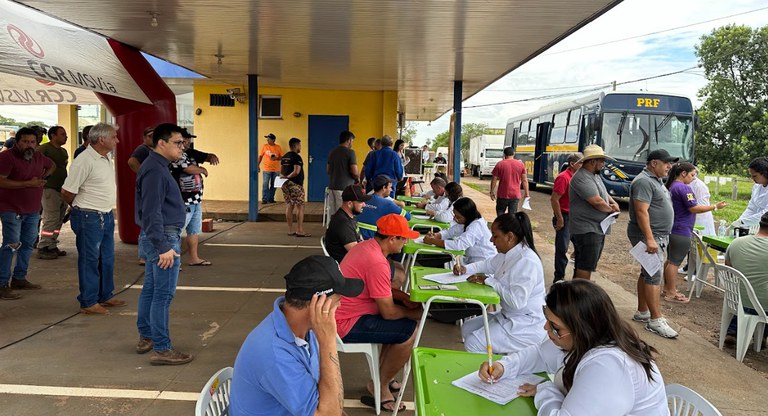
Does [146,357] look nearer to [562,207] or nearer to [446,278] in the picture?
[446,278]

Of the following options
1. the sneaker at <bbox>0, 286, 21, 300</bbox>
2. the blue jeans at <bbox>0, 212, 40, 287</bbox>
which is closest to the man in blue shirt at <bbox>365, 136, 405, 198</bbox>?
the blue jeans at <bbox>0, 212, 40, 287</bbox>

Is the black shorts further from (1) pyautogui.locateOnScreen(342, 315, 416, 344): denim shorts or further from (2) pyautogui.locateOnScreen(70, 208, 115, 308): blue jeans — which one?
(2) pyautogui.locateOnScreen(70, 208, 115, 308): blue jeans

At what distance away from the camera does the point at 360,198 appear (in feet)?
Result: 15.0

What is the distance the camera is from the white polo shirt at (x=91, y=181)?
4516mm

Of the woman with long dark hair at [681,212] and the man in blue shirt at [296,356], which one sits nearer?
the man in blue shirt at [296,356]

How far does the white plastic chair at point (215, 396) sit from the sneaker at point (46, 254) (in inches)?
250

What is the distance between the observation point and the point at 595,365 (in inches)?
71.3

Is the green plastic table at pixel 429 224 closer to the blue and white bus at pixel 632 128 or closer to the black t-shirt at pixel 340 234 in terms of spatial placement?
the black t-shirt at pixel 340 234

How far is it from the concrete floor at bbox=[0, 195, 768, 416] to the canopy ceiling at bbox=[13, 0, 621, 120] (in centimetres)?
316

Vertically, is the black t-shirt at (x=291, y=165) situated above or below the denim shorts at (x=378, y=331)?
above

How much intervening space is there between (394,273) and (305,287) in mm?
3565

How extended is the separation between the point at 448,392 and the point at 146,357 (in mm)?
2908

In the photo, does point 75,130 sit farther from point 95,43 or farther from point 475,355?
point 475,355

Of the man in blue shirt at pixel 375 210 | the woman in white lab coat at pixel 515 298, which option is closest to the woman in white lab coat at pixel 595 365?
the woman in white lab coat at pixel 515 298
